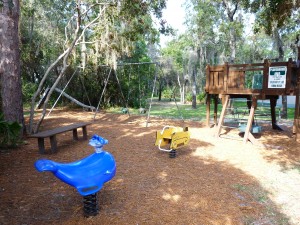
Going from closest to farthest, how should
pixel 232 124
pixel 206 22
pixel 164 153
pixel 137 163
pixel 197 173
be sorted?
1. pixel 197 173
2. pixel 137 163
3. pixel 164 153
4. pixel 232 124
5. pixel 206 22

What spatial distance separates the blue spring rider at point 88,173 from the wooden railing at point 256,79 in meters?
5.64

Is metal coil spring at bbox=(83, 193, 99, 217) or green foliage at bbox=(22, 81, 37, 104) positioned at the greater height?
green foliage at bbox=(22, 81, 37, 104)

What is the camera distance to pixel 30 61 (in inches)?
682

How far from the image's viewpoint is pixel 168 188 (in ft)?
12.8

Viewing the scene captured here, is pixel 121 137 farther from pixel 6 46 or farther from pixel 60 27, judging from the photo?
pixel 60 27

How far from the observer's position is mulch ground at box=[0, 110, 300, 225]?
3.07 metres

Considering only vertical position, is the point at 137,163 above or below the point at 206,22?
below

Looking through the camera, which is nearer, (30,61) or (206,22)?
A: (30,61)

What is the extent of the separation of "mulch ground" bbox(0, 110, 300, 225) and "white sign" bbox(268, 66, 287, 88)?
1704 mm

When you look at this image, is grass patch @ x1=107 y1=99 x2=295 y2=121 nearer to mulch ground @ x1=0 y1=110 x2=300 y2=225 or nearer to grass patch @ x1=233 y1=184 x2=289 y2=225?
mulch ground @ x1=0 y1=110 x2=300 y2=225

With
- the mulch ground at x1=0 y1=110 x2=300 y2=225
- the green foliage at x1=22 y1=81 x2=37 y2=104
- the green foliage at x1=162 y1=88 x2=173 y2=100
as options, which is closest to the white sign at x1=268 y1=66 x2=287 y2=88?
the mulch ground at x1=0 y1=110 x2=300 y2=225

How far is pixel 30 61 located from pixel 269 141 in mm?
16455

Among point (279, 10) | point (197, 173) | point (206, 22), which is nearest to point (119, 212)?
point (197, 173)

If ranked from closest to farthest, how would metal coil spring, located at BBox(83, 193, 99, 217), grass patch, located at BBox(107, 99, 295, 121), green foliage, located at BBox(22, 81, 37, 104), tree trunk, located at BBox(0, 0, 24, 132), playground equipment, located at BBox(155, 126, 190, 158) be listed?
metal coil spring, located at BBox(83, 193, 99, 217) → playground equipment, located at BBox(155, 126, 190, 158) → tree trunk, located at BBox(0, 0, 24, 132) → grass patch, located at BBox(107, 99, 295, 121) → green foliage, located at BBox(22, 81, 37, 104)
